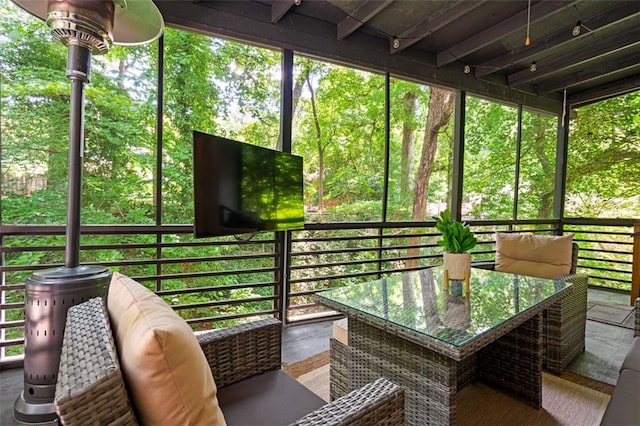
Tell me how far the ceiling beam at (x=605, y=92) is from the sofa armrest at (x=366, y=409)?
607 centimetres

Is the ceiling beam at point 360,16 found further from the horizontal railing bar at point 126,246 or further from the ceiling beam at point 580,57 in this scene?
the ceiling beam at point 580,57

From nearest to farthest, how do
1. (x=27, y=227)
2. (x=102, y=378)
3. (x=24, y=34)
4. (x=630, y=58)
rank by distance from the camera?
1. (x=102, y=378)
2. (x=27, y=227)
3. (x=24, y=34)
4. (x=630, y=58)

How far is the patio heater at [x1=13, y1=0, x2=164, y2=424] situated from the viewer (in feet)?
4.91

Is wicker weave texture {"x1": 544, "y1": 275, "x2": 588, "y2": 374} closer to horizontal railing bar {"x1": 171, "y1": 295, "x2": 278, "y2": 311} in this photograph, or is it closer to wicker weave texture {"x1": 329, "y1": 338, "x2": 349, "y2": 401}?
wicker weave texture {"x1": 329, "y1": 338, "x2": 349, "y2": 401}

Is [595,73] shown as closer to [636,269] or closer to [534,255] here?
[636,269]

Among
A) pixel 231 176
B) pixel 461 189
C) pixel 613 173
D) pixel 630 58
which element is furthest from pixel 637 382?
pixel 613 173

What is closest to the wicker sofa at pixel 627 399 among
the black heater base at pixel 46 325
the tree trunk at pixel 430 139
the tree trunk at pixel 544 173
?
the black heater base at pixel 46 325

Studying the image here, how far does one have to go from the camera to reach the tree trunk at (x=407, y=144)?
518 centimetres

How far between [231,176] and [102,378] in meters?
1.88

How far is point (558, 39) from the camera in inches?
141

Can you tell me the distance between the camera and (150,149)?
3.08m

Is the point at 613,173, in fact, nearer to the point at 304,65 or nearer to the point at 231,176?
the point at 304,65

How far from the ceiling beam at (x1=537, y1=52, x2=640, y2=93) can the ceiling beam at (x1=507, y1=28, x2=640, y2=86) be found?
0.46 m

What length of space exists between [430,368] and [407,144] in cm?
436
